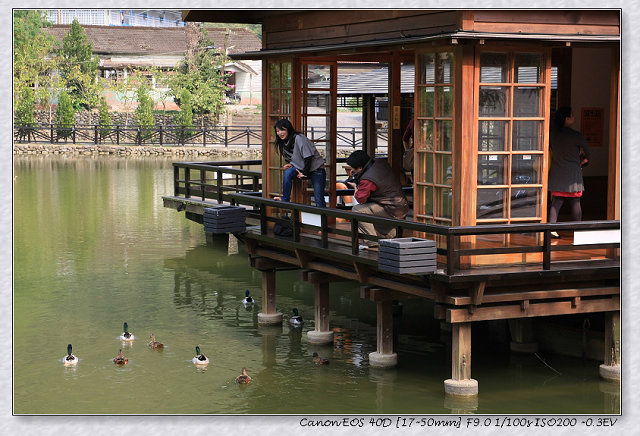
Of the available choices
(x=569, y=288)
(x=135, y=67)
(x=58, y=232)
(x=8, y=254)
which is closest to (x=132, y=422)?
(x=8, y=254)

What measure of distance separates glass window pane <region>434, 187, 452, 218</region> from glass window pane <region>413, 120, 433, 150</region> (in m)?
0.48

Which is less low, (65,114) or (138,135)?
(65,114)

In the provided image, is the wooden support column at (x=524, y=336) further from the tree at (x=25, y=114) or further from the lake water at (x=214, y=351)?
the tree at (x=25, y=114)

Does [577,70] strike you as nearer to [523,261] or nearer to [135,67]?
[523,261]

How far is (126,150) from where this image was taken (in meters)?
48.1

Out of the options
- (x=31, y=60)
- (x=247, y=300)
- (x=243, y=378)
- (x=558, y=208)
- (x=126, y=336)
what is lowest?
(x=243, y=378)

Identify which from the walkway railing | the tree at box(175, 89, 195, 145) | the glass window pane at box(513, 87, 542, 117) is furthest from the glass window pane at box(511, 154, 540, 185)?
the tree at box(175, 89, 195, 145)

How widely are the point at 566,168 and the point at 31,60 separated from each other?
142 ft

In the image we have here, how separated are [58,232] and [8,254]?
13.9 metres

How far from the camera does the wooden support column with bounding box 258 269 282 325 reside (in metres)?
14.7

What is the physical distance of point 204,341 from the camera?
14.2 metres

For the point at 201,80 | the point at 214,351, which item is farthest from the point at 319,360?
the point at 201,80

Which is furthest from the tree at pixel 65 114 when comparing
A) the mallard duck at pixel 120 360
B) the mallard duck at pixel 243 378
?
the mallard duck at pixel 243 378

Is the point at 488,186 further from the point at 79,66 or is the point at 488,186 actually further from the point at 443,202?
the point at 79,66
